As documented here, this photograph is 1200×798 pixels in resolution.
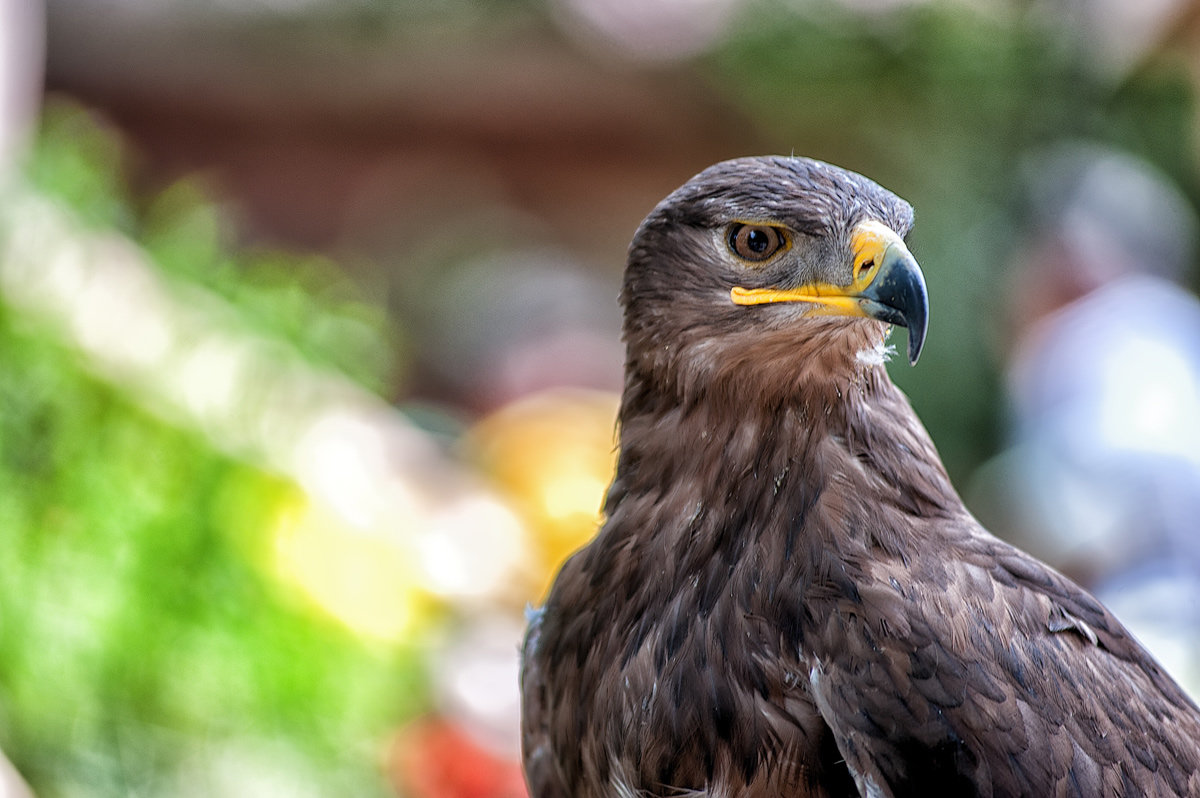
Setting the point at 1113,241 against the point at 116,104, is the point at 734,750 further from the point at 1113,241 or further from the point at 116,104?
the point at 116,104

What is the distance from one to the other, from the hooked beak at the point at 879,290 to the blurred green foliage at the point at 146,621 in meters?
2.99

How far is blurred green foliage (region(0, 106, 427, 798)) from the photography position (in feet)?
12.4

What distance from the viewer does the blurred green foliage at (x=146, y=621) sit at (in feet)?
12.4

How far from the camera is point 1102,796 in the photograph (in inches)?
59.7

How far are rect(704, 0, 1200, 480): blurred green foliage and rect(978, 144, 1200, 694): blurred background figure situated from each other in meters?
0.18

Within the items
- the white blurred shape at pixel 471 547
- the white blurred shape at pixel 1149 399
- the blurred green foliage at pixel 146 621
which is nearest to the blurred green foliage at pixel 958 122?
the white blurred shape at pixel 1149 399

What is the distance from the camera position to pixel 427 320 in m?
9.20

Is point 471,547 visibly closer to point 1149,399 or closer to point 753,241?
point 1149,399

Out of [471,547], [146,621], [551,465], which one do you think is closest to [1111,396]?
[551,465]

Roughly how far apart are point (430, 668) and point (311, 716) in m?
0.75

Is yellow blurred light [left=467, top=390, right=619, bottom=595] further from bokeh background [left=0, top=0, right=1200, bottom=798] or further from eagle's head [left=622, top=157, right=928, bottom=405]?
eagle's head [left=622, top=157, right=928, bottom=405]

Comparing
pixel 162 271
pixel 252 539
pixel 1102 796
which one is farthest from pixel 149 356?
pixel 1102 796

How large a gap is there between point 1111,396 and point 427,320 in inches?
215

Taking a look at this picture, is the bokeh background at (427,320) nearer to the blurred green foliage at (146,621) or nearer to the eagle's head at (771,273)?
the blurred green foliage at (146,621)
